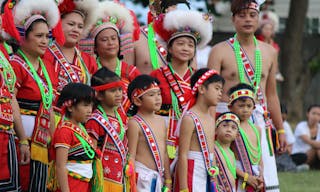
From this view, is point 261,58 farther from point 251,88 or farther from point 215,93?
point 215,93

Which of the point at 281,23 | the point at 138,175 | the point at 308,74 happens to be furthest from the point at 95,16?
the point at 281,23

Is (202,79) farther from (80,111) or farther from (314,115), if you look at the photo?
(314,115)

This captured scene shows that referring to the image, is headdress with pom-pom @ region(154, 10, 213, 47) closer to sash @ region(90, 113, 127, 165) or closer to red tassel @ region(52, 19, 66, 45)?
red tassel @ region(52, 19, 66, 45)

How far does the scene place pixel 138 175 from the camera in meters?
7.10

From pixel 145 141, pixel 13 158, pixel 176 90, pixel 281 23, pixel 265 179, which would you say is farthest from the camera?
pixel 281 23

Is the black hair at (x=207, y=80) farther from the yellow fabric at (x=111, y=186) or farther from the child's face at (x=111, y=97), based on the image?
the yellow fabric at (x=111, y=186)

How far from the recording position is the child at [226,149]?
25.2 feet

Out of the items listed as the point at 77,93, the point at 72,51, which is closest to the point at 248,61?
the point at 72,51

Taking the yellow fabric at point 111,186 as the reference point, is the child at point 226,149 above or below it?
above

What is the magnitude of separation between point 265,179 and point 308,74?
10999mm

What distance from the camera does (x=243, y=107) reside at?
803 centimetres

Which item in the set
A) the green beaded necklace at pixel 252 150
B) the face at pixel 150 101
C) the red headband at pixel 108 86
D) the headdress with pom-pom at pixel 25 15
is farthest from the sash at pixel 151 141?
the green beaded necklace at pixel 252 150

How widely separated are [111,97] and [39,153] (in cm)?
69

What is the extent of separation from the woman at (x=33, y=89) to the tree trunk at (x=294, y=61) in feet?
38.5
